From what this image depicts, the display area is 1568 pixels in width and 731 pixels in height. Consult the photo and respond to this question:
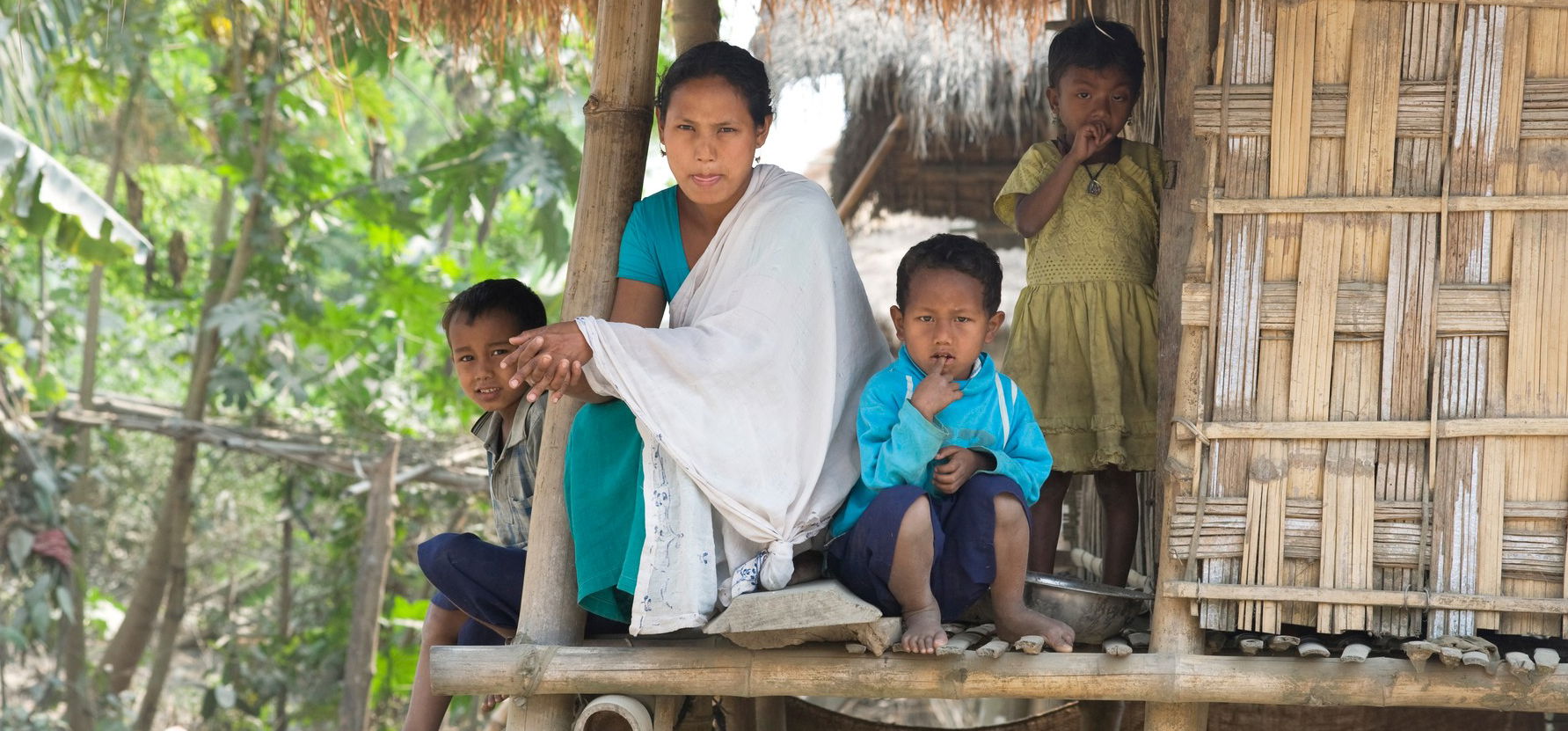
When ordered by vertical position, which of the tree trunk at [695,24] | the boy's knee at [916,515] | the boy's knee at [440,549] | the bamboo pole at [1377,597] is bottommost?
the boy's knee at [440,549]

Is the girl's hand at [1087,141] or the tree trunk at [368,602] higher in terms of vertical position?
the girl's hand at [1087,141]

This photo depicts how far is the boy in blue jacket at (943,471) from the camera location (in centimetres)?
256

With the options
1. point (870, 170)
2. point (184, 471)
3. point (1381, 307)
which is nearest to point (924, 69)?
point (870, 170)

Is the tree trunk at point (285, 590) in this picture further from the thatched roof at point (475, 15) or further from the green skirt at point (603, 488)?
the green skirt at point (603, 488)

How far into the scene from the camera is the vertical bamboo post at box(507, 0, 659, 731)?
282cm

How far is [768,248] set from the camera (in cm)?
273

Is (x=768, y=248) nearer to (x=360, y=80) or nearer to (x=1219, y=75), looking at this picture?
(x=1219, y=75)

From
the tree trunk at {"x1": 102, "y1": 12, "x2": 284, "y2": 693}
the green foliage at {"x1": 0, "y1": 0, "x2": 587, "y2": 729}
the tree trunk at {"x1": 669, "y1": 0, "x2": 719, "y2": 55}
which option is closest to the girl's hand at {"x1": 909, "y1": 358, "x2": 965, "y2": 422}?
the tree trunk at {"x1": 669, "y1": 0, "x2": 719, "y2": 55}

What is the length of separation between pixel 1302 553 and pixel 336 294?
20.9 ft

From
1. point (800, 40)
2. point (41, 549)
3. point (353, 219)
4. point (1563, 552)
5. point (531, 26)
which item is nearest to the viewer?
point (1563, 552)

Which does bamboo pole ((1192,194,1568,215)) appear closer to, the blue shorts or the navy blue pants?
the blue shorts

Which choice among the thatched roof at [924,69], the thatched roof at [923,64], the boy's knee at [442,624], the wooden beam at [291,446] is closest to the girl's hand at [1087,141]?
the boy's knee at [442,624]

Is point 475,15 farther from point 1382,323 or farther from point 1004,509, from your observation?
point 1382,323

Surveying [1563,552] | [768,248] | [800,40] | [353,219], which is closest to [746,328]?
[768,248]
